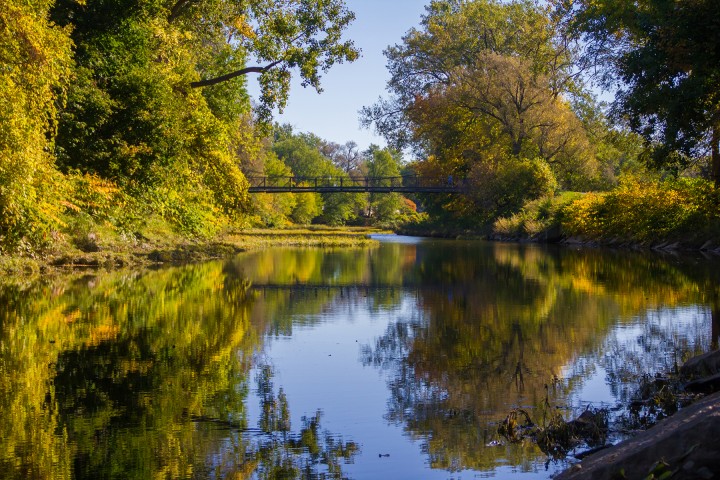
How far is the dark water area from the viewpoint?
20.3 ft

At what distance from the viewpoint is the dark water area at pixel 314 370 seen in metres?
6.20

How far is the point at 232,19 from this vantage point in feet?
86.8

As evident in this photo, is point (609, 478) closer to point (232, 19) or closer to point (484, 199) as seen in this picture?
point (232, 19)

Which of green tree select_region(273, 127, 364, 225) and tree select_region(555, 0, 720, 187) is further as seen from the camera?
green tree select_region(273, 127, 364, 225)

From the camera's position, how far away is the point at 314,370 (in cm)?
974

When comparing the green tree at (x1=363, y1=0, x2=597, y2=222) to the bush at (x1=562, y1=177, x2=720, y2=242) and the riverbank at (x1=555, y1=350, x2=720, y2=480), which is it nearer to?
the bush at (x1=562, y1=177, x2=720, y2=242)

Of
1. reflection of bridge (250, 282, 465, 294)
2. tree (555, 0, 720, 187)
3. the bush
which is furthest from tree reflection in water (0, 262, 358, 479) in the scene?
the bush

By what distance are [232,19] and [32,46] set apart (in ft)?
38.9

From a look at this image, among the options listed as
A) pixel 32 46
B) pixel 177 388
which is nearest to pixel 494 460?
pixel 177 388

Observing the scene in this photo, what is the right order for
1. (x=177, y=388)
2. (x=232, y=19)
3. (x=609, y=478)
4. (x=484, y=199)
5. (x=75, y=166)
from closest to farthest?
(x=609, y=478) < (x=177, y=388) < (x=75, y=166) < (x=232, y=19) < (x=484, y=199)

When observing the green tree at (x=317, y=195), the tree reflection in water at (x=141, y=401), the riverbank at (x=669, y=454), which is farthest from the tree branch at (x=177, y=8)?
the green tree at (x=317, y=195)

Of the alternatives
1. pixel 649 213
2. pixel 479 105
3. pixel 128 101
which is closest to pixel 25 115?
pixel 128 101

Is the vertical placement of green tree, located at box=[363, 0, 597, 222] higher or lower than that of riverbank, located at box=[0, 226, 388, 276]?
higher

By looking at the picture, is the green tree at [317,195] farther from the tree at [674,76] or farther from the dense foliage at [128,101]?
the tree at [674,76]
